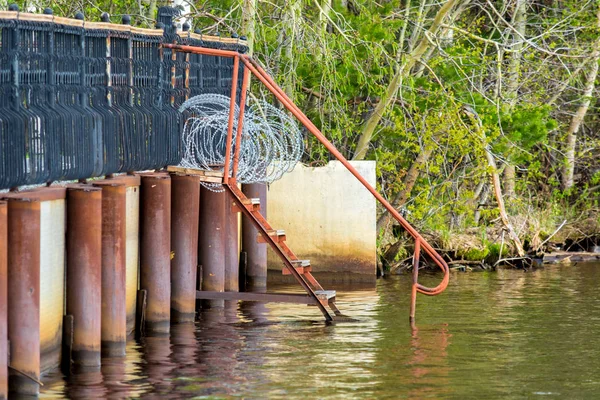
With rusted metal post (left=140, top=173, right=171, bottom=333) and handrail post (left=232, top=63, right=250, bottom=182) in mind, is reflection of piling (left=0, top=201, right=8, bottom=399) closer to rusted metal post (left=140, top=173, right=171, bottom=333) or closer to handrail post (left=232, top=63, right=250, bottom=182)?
rusted metal post (left=140, top=173, right=171, bottom=333)

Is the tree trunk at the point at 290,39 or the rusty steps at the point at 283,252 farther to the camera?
the tree trunk at the point at 290,39

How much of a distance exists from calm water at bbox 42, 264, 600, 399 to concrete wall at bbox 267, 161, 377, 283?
1.38 meters

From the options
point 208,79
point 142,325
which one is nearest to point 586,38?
point 208,79

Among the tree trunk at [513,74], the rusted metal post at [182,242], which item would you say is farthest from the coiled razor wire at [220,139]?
the tree trunk at [513,74]

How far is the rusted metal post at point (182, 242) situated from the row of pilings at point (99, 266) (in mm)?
13

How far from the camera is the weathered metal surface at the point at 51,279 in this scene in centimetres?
1349

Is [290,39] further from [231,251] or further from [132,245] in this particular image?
[132,245]

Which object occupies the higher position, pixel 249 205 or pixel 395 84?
pixel 395 84

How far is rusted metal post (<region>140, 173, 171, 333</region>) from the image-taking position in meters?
16.8

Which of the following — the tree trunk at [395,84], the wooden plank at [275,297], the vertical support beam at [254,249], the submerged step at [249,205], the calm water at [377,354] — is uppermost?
the tree trunk at [395,84]

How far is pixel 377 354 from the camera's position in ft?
52.2

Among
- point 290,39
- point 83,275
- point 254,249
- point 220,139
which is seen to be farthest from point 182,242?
point 290,39

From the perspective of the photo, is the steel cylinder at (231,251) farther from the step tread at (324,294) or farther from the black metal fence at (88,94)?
the step tread at (324,294)

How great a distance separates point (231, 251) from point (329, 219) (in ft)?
9.65
